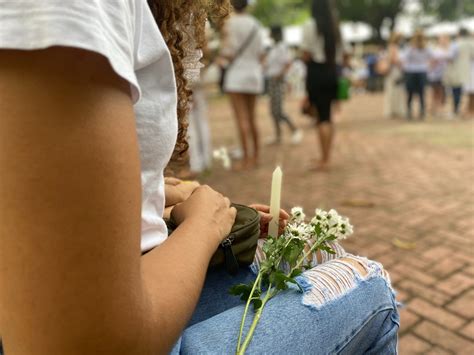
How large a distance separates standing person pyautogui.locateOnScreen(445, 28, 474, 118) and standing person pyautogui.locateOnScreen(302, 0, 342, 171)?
21.0 feet

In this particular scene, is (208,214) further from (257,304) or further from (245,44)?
(245,44)

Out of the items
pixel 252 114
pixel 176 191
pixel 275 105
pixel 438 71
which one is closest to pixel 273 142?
pixel 275 105

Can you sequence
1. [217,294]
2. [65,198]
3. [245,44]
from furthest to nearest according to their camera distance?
[245,44]
[217,294]
[65,198]

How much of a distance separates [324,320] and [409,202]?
364 centimetres

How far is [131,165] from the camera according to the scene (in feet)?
2.23

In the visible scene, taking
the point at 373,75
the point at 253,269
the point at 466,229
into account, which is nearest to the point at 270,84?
the point at 466,229

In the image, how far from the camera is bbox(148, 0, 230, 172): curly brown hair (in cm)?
99

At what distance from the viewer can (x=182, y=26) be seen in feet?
3.55

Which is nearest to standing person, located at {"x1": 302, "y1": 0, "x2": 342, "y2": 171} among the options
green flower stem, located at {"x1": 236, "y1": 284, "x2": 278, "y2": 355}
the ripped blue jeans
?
the ripped blue jeans

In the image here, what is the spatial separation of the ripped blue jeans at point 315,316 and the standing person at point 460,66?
35.2ft

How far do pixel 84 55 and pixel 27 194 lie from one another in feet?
0.63

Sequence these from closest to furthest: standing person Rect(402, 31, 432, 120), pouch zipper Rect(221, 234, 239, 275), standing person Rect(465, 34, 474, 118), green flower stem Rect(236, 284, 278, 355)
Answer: green flower stem Rect(236, 284, 278, 355), pouch zipper Rect(221, 234, 239, 275), standing person Rect(402, 31, 432, 120), standing person Rect(465, 34, 474, 118)

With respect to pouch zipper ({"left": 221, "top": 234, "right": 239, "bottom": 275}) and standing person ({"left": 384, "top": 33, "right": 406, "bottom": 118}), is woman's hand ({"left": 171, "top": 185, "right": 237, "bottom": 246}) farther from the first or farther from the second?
standing person ({"left": 384, "top": 33, "right": 406, "bottom": 118})

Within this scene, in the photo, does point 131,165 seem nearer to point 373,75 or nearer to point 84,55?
point 84,55
